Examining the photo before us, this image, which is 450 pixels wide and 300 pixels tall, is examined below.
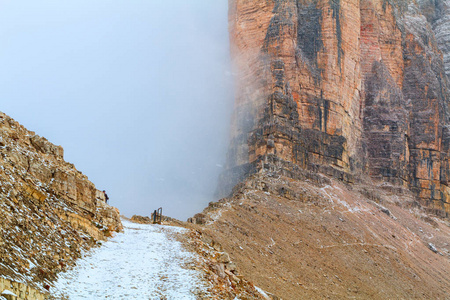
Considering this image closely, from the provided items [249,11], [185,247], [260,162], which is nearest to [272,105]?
[260,162]

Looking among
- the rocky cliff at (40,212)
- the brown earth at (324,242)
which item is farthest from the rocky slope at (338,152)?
the rocky cliff at (40,212)

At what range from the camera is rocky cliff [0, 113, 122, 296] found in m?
16.8

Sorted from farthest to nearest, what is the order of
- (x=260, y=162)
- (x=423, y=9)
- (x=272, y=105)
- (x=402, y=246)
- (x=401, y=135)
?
(x=423, y=9), (x=401, y=135), (x=272, y=105), (x=260, y=162), (x=402, y=246)

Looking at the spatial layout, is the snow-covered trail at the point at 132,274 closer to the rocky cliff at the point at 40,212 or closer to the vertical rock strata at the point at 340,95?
the rocky cliff at the point at 40,212

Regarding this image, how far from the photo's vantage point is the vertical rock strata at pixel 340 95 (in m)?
94.1

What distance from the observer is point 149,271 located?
69.4 ft

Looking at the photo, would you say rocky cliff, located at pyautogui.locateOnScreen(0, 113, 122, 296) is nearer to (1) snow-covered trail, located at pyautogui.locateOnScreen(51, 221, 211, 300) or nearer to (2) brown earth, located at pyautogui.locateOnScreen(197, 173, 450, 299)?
(1) snow-covered trail, located at pyautogui.locateOnScreen(51, 221, 211, 300)

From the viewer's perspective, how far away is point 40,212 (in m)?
20.6

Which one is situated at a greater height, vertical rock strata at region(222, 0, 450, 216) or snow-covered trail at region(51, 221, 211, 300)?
vertical rock strata at region(222, 0, 450, 216)

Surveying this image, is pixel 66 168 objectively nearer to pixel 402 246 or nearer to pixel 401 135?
pixel 402 246

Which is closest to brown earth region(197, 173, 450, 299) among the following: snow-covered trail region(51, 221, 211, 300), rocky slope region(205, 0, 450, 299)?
rocky slope region(205, 0, 450, 299)

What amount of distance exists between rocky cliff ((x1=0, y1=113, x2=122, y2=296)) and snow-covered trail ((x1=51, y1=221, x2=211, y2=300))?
1.84ft

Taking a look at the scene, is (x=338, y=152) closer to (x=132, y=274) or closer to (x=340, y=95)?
(x=340, y=95)

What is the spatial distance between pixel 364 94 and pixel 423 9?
53.4 meters
